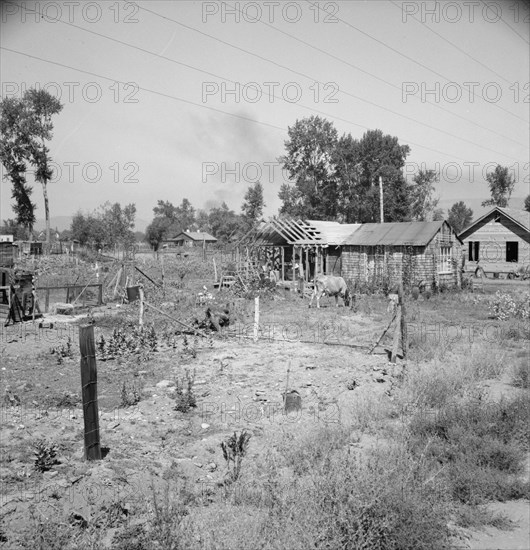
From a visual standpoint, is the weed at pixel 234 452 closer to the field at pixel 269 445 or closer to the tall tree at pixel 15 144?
the field at pixel 269 445

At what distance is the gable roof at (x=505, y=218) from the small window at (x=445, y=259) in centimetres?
731

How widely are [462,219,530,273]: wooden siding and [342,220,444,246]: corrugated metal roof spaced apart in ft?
22.7

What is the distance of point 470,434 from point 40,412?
6.33 m

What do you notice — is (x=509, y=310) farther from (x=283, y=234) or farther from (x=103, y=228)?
(x=103, y=228)

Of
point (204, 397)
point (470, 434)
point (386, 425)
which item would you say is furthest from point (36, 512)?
point (470, 434)

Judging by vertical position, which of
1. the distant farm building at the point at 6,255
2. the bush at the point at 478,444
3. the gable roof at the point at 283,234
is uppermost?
the gable roof at the point at 283,234

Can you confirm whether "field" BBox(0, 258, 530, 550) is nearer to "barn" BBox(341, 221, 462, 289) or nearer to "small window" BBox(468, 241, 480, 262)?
"barn" BBox(341, 221, 462, 289)

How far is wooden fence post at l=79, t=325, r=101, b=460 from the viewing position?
19.5 feet

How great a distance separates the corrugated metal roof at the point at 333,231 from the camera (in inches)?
1127

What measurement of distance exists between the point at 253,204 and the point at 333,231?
38.0 metres

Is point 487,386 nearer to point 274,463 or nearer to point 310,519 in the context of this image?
point 274,463

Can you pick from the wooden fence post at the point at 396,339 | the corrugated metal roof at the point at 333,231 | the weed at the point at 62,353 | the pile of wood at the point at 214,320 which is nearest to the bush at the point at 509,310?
the wooden fence post at the point at 396,339

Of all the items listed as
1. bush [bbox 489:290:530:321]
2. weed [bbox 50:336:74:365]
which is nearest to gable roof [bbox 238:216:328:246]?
bush [bbox 489:290:530:321]

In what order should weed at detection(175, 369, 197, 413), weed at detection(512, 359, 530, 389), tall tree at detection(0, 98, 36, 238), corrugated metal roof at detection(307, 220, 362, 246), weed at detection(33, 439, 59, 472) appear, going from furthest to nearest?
1. tall tree at detection(0, 98, 36, 238)
2. corrugated metal roof at detection(307, 220, 362, 246)
3. weed at detection(512, 359, 530, 389)
4. weed at detection(175, 369, 197, 413)
5. weed at detection(33, 439, 59, 472)
